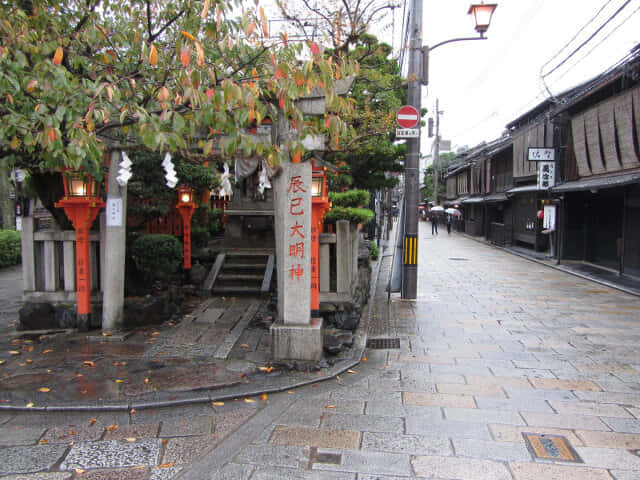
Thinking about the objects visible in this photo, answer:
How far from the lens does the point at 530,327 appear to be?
9633 mm

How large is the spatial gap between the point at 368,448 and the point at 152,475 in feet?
7.03

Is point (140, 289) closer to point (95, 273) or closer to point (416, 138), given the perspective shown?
point (95, 273)

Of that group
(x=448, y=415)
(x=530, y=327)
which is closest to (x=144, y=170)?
(x=448, y=415)

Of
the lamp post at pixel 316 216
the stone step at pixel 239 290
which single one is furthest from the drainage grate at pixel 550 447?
the stone step at pixel 239 290

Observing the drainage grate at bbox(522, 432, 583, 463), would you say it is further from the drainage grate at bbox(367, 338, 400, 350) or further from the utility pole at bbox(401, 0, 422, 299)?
the utility pole at bbox(401, 0, 422, 299)

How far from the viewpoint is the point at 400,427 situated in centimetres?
521

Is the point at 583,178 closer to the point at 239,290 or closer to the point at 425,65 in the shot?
the point at 425,65

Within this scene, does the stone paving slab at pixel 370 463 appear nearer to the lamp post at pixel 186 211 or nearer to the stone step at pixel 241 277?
the stone step at pixel 241 277

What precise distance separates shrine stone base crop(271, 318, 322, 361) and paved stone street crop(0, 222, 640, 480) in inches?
23.1

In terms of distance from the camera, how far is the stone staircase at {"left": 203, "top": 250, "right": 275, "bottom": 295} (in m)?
11.7

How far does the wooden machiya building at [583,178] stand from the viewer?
14766 millimetres

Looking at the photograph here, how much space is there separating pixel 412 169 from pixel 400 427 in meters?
8.16

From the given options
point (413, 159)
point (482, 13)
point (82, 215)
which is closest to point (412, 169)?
point (413, 159)

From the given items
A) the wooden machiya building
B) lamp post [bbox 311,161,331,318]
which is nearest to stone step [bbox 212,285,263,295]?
lamp post [bbox 311,161,331,318]
